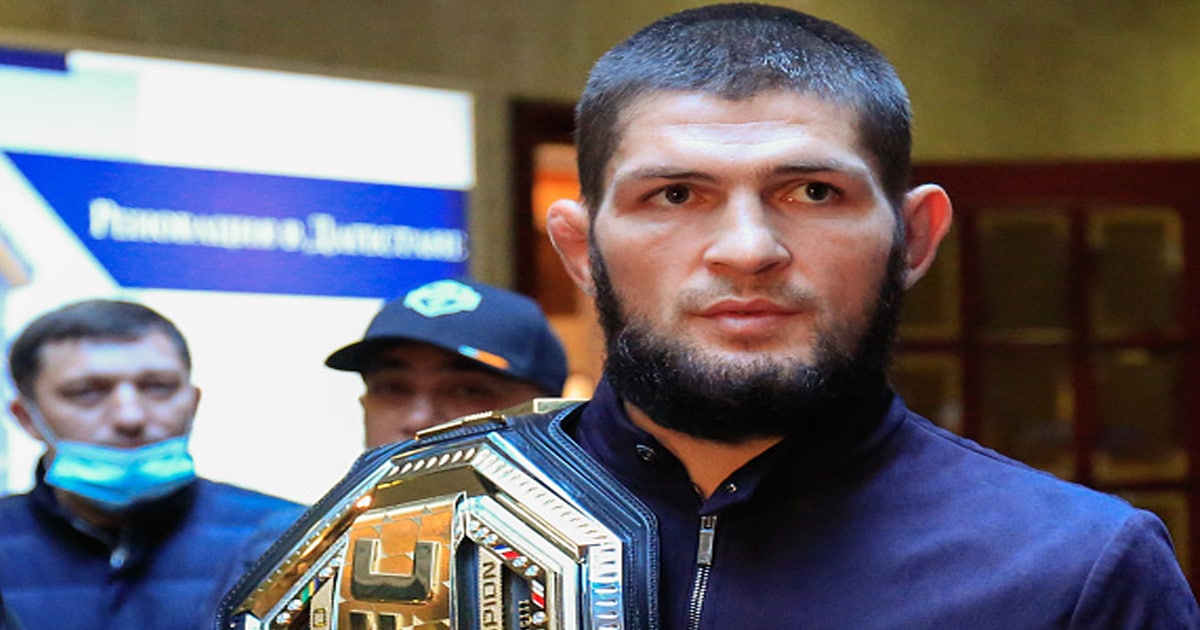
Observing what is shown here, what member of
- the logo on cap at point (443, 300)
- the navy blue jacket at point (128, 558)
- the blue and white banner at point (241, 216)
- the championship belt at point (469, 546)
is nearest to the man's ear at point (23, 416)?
the navy blue jacket at point (128, 558)

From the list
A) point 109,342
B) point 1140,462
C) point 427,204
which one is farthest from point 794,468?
point 1140,462

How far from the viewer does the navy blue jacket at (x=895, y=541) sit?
3.87ft

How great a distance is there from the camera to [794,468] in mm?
1310

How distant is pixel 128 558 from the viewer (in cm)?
249

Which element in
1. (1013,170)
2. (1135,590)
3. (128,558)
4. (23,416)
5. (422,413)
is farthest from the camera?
(1013,170)

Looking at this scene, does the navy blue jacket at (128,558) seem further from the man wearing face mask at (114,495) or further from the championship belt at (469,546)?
the championship belt at (469,546)

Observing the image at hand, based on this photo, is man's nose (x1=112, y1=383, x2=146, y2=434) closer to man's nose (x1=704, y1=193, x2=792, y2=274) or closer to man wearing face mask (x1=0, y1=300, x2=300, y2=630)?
man wearing face mask (x1=0, y1=300, x2=300, y2=630)

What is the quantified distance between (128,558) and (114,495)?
0.11 metres

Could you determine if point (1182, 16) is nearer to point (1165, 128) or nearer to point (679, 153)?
point (1165, 128)

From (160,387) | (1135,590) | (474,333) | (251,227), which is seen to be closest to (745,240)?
(1135,590)

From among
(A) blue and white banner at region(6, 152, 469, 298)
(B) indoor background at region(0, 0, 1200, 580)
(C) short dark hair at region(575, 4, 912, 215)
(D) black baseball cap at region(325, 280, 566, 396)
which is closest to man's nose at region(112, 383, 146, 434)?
(D) black baseball cap at region(325, 280, 566, 396)

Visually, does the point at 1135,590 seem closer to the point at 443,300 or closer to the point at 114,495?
the point at 443,300

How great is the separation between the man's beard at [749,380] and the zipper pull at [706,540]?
0.21 ft

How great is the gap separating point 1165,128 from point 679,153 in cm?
335
